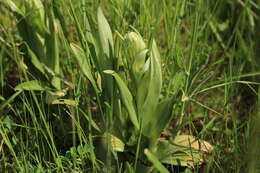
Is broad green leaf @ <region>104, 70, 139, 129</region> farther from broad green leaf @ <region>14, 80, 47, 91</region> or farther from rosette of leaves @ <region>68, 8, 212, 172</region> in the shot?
broad green leaf @ <region>14, 80, 47, 91</region>

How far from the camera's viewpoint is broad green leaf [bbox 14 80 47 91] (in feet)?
4.93

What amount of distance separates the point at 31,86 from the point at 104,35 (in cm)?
38

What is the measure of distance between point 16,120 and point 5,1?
0.53 meters

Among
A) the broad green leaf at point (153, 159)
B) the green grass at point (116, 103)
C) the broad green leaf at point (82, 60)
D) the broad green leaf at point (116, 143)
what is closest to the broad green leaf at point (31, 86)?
the green grass at point (116, 103)

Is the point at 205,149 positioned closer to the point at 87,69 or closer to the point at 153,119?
the point at 153,119

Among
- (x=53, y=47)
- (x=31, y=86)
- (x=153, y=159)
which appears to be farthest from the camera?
(x=53, y=47)

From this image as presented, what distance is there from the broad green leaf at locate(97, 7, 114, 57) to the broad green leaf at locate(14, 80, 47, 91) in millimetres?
334

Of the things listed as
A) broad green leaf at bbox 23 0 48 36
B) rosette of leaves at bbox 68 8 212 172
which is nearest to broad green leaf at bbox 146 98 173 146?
rosette of leaves at bbox 68 8 212 172

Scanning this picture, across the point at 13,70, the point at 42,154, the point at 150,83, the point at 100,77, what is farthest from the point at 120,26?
the point at 13,70

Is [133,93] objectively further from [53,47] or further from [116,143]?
[53,47]

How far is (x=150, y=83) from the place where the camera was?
1334mm

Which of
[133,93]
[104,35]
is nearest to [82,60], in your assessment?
[104,35]

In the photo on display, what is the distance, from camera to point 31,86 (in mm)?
1557

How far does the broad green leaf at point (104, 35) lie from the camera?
55.3 inches
